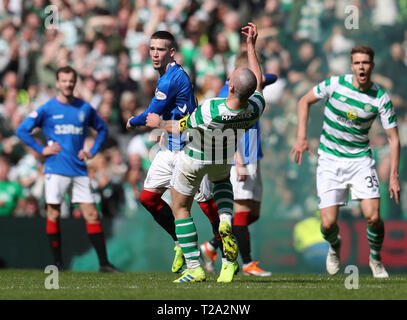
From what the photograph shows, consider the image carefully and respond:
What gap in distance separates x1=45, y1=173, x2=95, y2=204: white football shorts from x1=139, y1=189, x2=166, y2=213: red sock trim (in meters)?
1.80

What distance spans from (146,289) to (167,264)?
4678mm

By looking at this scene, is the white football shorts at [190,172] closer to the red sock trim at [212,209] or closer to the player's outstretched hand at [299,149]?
the player's outstretched hand at [299,149]

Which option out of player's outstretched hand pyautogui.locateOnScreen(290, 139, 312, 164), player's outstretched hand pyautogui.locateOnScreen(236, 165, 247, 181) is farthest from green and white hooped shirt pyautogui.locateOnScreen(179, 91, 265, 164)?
Result: player's outstretched hand pyautogui.locateOnScreen(236, 165, 247, 181)

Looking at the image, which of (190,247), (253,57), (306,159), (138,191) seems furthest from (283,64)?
(190,247)

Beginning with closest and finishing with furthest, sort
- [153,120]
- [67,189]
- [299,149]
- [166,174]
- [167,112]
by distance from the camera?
[153,120] < [299,149] < [167,112] < [166,174] < [67,189]

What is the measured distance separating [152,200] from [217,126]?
2186 millimetres

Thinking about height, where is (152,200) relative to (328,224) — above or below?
above

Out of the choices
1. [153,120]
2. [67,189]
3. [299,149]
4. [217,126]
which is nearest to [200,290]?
[217,126]

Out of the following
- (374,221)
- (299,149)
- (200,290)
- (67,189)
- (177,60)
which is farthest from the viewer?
(177,60)

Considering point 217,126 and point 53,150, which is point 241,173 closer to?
point 53,150

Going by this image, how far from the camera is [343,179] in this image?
8945mm

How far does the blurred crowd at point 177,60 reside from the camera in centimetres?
1253

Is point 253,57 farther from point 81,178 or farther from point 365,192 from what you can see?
point 81,178

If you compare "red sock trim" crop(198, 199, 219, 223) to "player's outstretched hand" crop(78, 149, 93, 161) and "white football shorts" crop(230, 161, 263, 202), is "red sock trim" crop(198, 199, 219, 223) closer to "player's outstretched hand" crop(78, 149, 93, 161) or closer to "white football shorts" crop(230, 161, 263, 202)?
"white football shorts" crop(230, 161, 263, 202)
